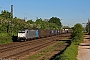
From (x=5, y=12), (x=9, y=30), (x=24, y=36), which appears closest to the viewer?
(x=24, y=36)

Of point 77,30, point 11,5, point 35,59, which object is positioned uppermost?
point 11,5

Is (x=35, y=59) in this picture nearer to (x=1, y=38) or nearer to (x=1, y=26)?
(x=1, y=38)

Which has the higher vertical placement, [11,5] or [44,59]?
[11,5]

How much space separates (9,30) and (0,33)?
3.26 metres

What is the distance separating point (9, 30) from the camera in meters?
50.3

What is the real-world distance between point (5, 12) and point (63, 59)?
76724 mm

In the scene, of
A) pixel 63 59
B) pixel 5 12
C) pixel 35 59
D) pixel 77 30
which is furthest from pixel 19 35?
pixel 5 12

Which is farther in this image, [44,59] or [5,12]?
[5,12]

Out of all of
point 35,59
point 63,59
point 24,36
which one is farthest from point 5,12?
point 63,59

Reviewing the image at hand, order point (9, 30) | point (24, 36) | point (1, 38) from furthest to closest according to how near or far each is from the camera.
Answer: point (9, 30) → point (24, 36) → point (1, 38)

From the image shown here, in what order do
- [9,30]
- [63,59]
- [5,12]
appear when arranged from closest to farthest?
[63,59], [9,30], [5,12]

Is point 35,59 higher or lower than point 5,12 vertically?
lower

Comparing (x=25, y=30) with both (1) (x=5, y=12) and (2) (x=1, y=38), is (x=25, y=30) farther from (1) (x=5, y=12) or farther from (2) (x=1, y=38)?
(1) (x=5, y=12)

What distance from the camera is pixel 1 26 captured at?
160 feet
